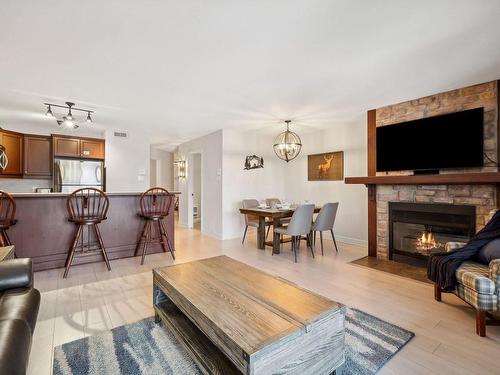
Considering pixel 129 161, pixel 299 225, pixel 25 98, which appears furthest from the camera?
pixel 129 161

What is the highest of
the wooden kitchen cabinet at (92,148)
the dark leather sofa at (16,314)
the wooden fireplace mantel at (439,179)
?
the wooden kitchen cabinet at (92,148)

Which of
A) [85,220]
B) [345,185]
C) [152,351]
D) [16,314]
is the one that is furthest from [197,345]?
→ [345,185]

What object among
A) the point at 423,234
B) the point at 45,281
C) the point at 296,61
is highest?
the point at 296,61

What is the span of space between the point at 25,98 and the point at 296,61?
3769 mm

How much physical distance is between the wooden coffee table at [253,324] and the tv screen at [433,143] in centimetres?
296

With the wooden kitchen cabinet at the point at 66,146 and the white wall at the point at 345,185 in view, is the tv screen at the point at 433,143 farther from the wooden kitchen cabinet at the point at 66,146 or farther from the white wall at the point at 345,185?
the wooden kitchen cabinet at the point at 66,146

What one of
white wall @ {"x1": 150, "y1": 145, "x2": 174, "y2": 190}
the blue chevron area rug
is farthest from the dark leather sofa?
white wall @ {"x1": 150, "y1": 145, "x2": 174, "y2": 190}

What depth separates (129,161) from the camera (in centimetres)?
562

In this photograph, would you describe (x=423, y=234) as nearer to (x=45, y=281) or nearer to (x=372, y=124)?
(x=372, y=124)

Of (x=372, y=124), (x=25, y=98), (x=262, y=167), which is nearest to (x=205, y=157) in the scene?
(x=262, y=167)

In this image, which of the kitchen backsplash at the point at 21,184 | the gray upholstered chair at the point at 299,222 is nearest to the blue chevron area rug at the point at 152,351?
the gray upholstered chair at the point at 299,222

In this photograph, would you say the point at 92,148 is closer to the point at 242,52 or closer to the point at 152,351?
the point at 242,52

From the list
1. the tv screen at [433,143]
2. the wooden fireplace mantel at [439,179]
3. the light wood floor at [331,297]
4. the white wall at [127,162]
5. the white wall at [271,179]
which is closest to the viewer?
the light wood floor at [331,297]

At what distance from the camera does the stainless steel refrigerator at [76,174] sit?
194 inches
